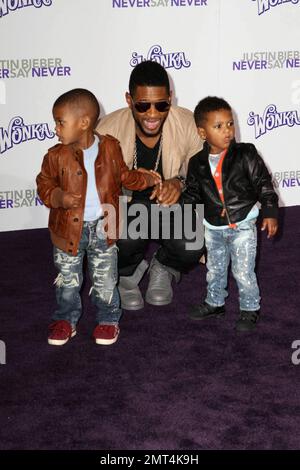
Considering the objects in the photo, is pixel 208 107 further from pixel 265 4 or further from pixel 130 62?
pixel 265 4

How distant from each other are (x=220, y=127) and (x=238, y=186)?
1.08 feet

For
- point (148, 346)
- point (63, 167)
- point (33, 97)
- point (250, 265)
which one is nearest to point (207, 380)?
point (148, 346)

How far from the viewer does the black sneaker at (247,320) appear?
4059mm

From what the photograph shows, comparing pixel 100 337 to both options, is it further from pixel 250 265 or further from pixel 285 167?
pixel 285 167

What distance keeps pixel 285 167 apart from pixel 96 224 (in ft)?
10.9

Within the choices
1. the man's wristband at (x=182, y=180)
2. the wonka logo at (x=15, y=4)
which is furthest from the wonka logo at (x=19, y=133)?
the man's wristband at (x=182, y=180)

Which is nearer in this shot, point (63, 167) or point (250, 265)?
point (63, 167)

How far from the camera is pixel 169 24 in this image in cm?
614

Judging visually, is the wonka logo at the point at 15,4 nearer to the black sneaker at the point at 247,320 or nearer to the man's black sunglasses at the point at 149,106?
the man's black sunglasses at the point at 149,106

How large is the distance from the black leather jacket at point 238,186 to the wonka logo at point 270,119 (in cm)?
267

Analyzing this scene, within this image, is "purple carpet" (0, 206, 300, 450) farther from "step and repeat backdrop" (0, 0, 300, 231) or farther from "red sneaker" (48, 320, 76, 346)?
"step and repeat backdrop" (0, 0, 300, 231)

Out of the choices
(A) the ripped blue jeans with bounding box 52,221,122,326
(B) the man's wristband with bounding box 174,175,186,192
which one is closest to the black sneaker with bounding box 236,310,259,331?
(A) the ripped blue jeans with bounding box 52,221,122,326

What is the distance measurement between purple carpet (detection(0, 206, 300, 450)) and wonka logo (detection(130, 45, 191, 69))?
85.7 inches

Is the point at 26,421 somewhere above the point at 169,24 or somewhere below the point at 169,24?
below
